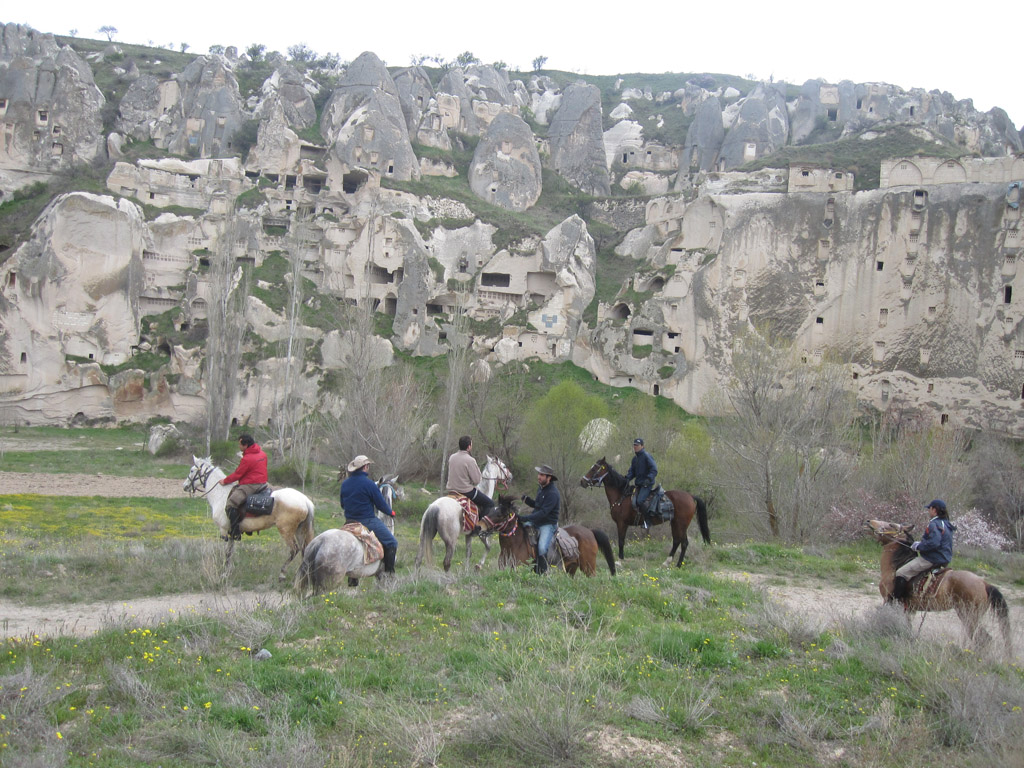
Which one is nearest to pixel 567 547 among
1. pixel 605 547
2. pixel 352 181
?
pixel 605 547

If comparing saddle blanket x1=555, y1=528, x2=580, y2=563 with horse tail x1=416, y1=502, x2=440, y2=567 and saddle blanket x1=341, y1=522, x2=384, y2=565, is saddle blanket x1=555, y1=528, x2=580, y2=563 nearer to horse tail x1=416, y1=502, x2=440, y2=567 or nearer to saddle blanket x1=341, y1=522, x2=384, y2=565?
horse tail x1=416, y1=502, x2=440, y2=567

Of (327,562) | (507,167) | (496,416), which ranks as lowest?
(496,416)

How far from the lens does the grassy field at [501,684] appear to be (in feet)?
17.8

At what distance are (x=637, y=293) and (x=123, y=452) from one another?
84.8ft

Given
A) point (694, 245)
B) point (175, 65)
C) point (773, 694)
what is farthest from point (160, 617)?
point (175, 65)

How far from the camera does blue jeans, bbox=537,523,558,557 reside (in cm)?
1012

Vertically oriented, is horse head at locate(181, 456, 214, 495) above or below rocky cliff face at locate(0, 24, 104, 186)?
below

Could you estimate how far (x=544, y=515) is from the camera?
10.1 meters

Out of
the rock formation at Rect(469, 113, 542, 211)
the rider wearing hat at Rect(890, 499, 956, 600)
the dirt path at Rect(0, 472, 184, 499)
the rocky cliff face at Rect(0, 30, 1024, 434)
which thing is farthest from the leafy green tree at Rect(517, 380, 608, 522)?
the rock formation at Rect(469, 113, 542, 211)

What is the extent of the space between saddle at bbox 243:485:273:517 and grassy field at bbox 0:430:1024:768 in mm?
929

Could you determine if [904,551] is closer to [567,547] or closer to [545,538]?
[567,547]

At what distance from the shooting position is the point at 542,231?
4894 cm

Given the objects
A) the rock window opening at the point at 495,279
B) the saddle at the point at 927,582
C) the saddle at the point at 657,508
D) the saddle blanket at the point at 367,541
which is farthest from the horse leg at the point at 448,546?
the rock window opening at the point at 495,279

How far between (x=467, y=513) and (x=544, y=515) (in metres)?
1.21
